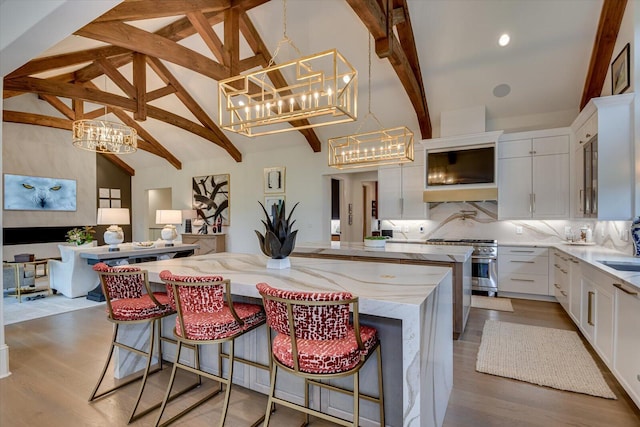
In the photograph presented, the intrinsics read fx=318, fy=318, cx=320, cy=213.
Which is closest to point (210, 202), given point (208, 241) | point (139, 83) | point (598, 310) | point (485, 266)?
point (208, 241)

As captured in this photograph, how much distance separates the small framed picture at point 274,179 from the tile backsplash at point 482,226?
2670mm

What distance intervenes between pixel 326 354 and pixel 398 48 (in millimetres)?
3869

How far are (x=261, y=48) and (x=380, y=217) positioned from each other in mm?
3673

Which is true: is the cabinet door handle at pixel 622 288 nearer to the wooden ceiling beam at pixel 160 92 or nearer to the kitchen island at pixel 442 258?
the kitchen island at pixel 442 258

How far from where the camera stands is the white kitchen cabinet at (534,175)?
15.5ft

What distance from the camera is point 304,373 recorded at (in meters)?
1.52

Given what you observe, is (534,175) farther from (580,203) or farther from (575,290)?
(575,290)

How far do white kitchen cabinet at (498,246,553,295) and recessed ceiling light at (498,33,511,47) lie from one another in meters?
2.91

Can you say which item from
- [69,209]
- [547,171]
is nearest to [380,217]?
[547,171]

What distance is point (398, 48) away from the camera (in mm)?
4039

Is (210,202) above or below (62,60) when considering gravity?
below

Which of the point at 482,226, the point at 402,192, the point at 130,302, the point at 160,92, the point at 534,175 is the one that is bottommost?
the point at 130,302

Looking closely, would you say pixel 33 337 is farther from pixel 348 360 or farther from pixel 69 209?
pixel 69 209

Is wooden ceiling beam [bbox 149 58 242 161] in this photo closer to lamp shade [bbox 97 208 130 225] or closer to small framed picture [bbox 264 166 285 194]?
small framed picture [bbox 264 166 285 194]
